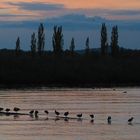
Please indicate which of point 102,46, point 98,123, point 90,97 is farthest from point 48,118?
point 102,46

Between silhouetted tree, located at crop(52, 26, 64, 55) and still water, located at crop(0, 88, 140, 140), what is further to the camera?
silhouetted tree, located at crop(52, 26, 64, 55)

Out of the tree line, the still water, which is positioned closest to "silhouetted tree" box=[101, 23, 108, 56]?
the tree line

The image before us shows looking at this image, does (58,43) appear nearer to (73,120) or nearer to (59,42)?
(59,42)

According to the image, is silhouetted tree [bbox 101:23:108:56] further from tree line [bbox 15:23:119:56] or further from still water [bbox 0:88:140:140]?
still water [bbox 0:88:140:140]

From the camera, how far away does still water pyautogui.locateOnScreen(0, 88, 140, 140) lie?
105 feet

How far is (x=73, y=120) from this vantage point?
3878 cm

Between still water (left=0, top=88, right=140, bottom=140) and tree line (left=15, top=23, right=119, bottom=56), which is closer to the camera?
still water (left=0, top=88, right=140, bottom=140)

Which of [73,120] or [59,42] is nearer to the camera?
[73,120]

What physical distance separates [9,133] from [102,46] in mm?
79011

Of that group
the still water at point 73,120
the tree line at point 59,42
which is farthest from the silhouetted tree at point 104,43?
the still water at point 73,120

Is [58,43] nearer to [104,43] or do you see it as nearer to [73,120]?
[104,43]

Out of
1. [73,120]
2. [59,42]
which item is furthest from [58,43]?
[73,120]

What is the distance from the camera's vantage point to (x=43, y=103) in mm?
52250

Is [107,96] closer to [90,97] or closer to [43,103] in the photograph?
[90,97]
